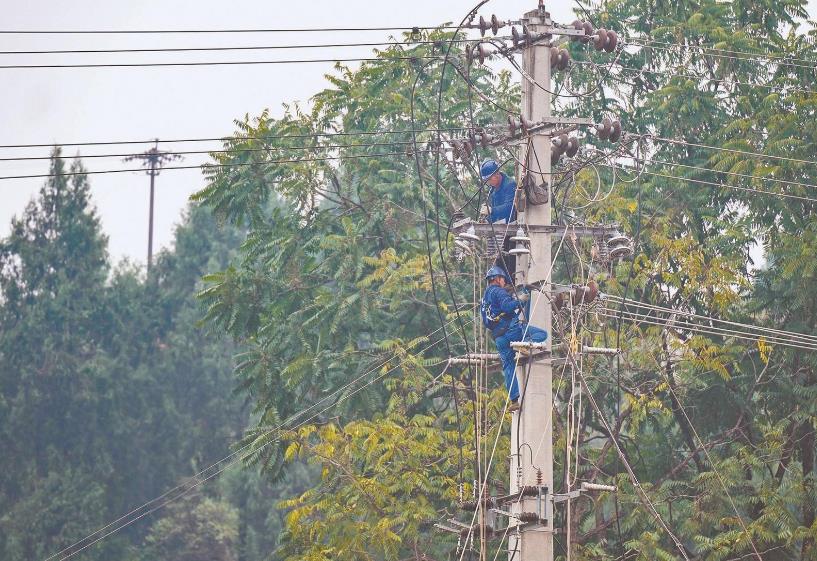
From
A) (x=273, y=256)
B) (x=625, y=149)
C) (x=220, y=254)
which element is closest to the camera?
(x=625, y=149)

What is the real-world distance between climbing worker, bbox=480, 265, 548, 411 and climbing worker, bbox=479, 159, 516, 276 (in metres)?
0.27

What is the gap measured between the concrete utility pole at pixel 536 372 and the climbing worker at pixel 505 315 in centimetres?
15

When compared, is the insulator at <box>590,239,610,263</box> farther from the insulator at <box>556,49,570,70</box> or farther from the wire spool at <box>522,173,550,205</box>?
the insulator at <box>556,49,570,70</box>

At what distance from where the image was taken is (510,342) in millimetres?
12172

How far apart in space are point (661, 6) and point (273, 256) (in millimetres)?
7836

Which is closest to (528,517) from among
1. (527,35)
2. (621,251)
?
(621,251)

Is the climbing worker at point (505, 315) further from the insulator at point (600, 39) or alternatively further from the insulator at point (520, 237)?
the insulator at point (600, 39)

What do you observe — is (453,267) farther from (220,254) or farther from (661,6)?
(220,254)

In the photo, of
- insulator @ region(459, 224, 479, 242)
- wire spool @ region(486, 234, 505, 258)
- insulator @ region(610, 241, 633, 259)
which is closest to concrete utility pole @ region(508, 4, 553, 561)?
wire spool @ region(486, 234, 505, 258)

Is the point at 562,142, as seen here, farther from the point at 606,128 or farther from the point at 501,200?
the point at 501,200

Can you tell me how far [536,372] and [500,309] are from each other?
25.5 inches

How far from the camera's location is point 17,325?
150 ft

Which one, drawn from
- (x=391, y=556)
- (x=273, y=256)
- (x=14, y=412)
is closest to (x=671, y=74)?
(x=273, y=256)

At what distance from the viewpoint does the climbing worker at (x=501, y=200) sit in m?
12.5
